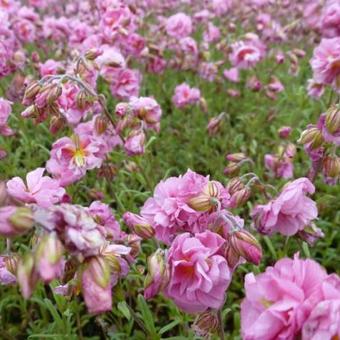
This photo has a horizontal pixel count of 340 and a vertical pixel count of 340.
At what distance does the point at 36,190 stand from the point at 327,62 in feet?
3.76

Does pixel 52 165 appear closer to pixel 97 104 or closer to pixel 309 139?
pixel 97 104

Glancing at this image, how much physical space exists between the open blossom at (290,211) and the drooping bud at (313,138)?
0.31 meters

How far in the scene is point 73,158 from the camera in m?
1.86

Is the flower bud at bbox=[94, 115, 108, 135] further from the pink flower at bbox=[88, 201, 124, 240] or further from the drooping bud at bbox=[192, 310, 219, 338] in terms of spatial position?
the drooping bud at bbox=[192, 310, 219, 338]

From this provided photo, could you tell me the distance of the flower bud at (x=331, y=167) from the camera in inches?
66.4

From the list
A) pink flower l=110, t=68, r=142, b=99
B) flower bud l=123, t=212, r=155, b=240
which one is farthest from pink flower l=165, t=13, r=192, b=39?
flower bud l=123, t=212, r=155, b=240

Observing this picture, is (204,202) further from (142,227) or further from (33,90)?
(33,90)

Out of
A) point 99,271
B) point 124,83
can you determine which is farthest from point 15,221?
point 124,83

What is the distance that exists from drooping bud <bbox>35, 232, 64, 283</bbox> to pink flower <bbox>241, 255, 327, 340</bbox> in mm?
325

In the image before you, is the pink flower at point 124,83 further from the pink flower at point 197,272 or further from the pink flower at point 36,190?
the pink flower at point 197,272

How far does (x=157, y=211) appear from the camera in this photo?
1.27m

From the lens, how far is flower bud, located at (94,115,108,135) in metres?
1.92

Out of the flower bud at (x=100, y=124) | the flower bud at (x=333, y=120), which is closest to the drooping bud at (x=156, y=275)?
the flower bud at (x=333, y=120)

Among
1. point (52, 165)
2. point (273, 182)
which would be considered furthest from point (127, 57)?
point (52, 165)
